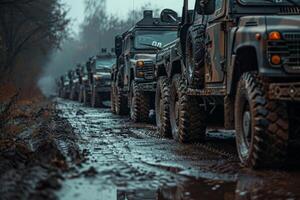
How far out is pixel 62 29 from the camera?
121ft

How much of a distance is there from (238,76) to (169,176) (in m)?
1.65

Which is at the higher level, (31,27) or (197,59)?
(31,27)

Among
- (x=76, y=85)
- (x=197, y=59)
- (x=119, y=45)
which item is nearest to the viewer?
(x=197, y=59)

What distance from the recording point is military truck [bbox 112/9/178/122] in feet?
47.6

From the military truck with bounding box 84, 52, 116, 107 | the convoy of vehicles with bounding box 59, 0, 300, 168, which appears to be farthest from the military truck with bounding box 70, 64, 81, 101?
the convoy of vehicles with bounding box 59, 0, 300, 168

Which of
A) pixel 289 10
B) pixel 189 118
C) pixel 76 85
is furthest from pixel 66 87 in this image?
pixel 289 10

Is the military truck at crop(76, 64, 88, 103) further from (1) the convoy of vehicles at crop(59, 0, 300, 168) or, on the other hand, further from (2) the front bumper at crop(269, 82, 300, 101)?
(2) the front bumper at crop(269, 82, 300, 101)

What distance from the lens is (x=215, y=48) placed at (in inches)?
311

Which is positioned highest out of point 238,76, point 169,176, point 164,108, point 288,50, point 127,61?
point 127,61

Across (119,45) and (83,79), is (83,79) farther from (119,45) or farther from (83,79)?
(119,45)

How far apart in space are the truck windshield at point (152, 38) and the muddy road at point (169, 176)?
6.81m

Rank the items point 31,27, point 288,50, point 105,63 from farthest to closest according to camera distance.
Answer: point 31,27 < point 105,63 < point 288,50

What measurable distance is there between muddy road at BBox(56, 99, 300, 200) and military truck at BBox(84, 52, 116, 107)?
14.6 meters

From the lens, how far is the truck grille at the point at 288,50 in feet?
20.3
